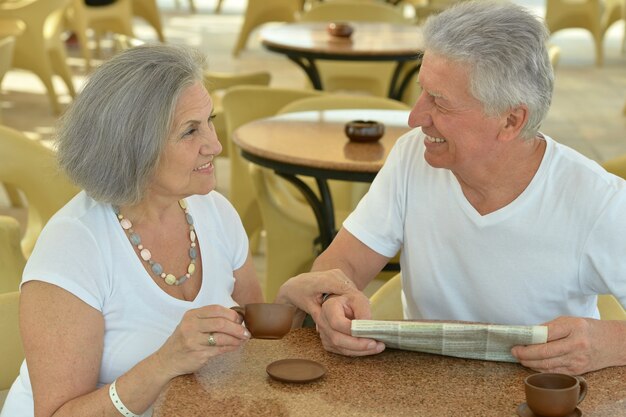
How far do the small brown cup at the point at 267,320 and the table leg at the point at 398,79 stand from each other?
4211mm

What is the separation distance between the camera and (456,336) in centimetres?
185

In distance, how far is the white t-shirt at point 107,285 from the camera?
77.2 inches

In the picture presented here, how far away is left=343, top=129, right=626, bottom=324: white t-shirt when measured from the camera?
2137 mm

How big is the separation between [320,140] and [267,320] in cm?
189

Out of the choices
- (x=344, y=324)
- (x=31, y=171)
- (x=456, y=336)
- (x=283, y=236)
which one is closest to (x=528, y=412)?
(x=456, y=336)

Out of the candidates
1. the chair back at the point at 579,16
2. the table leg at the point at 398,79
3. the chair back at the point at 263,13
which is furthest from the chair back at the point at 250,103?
the chair back at the point at 579,16

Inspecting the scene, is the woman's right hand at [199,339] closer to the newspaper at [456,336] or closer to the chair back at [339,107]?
the newspaper at [456,336]

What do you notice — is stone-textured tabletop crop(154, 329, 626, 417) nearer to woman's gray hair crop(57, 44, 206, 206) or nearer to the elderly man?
the elderly man

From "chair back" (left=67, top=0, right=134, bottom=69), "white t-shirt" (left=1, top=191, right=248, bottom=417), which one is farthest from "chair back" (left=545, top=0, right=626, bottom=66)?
"white t-shirt" (left=1, top=191, right=248, bottom=417)

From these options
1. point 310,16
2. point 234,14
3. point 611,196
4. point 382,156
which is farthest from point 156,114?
point 234,14

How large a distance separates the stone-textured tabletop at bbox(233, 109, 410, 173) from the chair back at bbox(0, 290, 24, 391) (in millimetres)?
1451

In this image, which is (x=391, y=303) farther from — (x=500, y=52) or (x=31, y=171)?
→ (x=31, y=171)

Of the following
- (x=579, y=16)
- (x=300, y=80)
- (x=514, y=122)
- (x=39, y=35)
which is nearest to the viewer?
(x=514, y=122)

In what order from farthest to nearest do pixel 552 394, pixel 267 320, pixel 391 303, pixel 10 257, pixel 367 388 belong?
pixel 10 257 → pixel 391 303 → pixel 267 320 → pixel 367 388 → pixel 552 394
